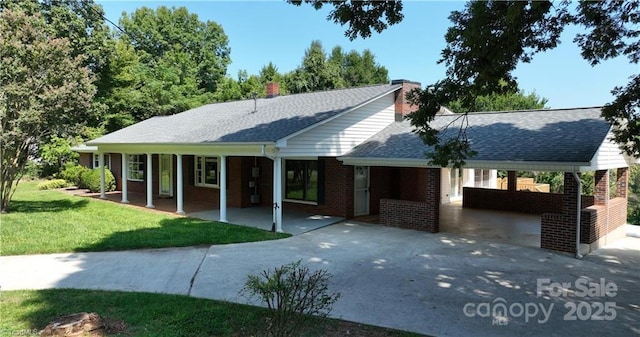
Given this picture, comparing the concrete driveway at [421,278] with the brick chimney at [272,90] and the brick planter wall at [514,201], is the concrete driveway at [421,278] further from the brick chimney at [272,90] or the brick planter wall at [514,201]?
the brick chimney at [272,90]

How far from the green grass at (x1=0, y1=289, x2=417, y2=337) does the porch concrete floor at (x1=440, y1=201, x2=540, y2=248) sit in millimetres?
7240

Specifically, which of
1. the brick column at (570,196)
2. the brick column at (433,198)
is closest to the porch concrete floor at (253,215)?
the brick column at (433,198)

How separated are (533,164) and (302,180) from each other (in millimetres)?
7917

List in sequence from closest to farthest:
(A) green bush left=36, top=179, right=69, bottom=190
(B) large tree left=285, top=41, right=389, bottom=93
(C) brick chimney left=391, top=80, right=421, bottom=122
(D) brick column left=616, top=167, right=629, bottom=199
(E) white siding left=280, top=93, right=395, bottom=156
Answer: (E) white siding left=280, top=93, right=395, bottom=156, (D) brick column left=616, top=167, right=629, bottom=199, (C) brick chimney left=391, top=80, right=421, bottom=122, (A) green bush left=36, top=179, right=69, bottom=190, (B) large tree left=285, top=41, right=389, bottom=93

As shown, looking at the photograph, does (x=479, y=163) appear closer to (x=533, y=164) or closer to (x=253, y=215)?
(x=533, y=164)

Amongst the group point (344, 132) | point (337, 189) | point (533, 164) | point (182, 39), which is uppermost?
point (182, 39)

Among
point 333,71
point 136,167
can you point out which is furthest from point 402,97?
point 333,71

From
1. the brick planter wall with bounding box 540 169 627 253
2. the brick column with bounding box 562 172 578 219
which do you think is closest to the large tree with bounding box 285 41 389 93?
the brick planter wall with bounding box 540 169 627 253

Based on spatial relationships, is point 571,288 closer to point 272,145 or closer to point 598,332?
point 598,332

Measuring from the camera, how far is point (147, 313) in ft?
18.3

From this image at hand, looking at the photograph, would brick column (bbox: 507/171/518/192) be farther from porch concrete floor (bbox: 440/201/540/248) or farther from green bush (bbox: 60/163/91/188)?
green bush (bbox: 60/163/91/188)

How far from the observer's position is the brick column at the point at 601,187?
11.6 meters

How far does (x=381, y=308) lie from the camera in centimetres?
605

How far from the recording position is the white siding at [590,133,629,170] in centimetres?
995
